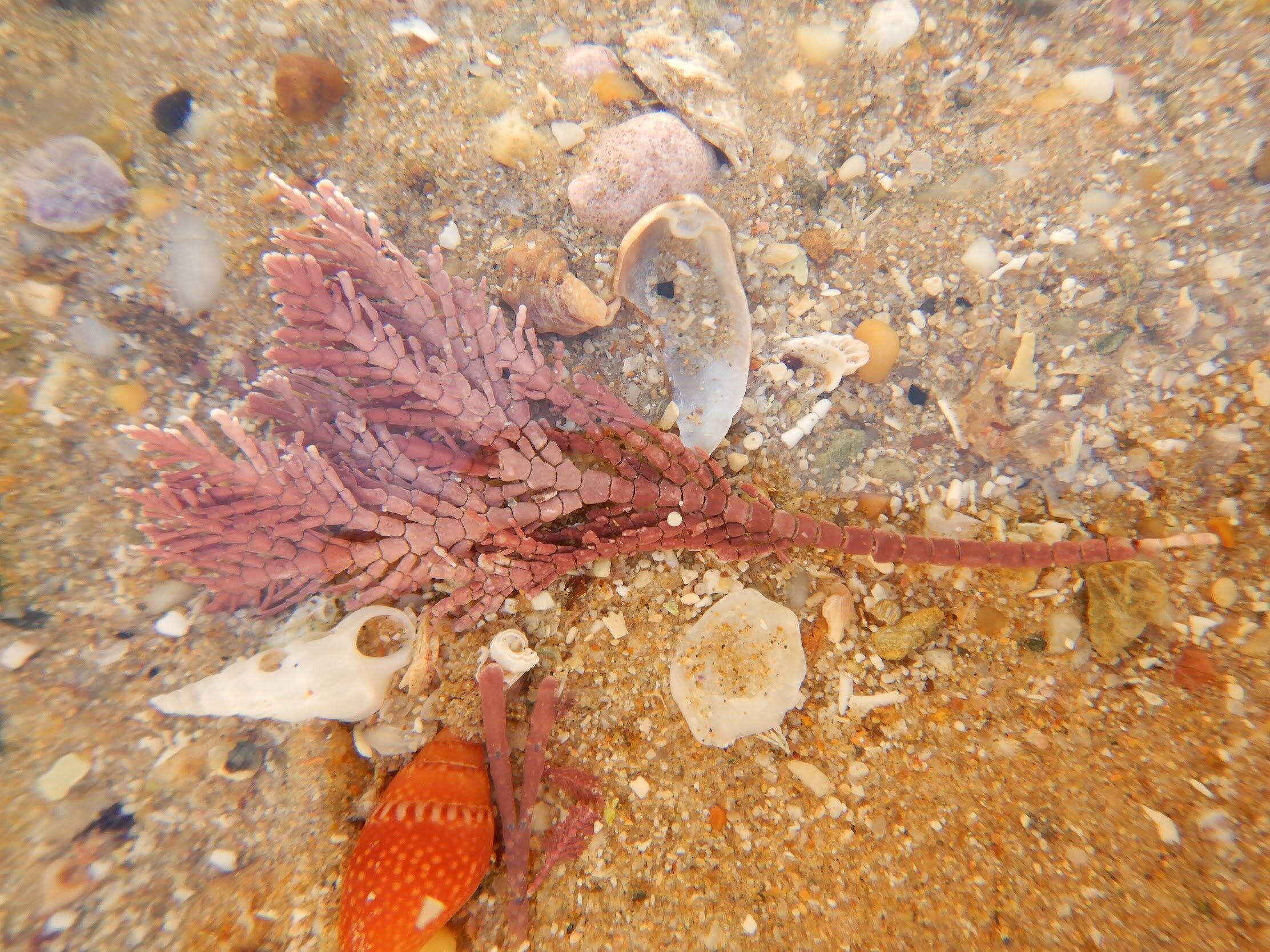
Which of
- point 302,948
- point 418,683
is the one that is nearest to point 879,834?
point 418,683

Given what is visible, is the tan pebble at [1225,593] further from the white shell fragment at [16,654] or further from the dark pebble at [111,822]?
the white shell fragment at [16,654]

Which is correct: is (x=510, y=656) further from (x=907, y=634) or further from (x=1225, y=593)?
(x=1225, y=593)

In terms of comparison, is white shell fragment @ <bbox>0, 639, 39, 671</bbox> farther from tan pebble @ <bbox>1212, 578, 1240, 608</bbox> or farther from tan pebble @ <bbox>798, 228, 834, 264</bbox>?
tan pebble @ <bbox>1212, 578, 1240, 608</bbox>

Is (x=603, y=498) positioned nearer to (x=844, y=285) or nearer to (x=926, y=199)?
(x=844, y=285)

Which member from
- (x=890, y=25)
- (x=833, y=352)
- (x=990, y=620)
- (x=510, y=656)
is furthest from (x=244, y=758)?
(x=890, y=25)

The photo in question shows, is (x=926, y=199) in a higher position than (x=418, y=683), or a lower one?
higher

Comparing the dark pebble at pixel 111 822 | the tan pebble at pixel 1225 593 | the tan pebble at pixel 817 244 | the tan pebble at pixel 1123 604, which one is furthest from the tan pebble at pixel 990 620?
the dark pebble at pixel 111 822
